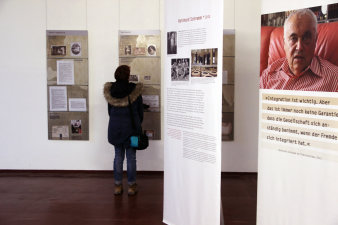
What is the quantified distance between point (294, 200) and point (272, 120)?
608 millimetres

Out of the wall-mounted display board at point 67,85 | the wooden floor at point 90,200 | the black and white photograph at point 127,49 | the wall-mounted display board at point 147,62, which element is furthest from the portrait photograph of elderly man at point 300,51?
the wall-mounted display board at point 67,85

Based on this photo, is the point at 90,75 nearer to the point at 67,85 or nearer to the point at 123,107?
the point at 67,85

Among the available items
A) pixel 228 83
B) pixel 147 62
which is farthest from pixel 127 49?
pixel 228 83

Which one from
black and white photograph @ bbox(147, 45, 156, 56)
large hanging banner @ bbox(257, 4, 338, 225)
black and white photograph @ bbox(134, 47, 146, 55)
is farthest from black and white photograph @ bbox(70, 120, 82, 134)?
large hanging banner @ bbox(257, 4, 338, 225)

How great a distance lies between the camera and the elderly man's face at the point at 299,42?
99.3 inches

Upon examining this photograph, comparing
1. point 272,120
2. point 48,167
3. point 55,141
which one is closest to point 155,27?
point 55,141

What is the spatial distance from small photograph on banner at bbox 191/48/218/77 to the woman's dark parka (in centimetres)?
158

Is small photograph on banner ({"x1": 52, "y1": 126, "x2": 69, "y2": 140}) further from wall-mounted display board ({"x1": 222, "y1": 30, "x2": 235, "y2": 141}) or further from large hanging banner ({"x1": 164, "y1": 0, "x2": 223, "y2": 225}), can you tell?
large hanging banner ({"x1": 164, "y1": 0, "x2": 223, "y2": 225})

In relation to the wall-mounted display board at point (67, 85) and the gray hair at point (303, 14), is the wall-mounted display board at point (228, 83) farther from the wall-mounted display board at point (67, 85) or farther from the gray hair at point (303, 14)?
the gray hair at point (303, 14)

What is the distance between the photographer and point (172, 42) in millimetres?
3654

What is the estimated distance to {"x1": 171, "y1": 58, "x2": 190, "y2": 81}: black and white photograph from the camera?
3506 millimetres

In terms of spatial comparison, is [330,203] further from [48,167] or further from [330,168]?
[48,167]

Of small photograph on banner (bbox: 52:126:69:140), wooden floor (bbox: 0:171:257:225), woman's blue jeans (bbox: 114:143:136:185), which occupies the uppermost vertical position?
small photograph on banner (bbox: 52:126:69:140)

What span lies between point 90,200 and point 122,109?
1.25m
